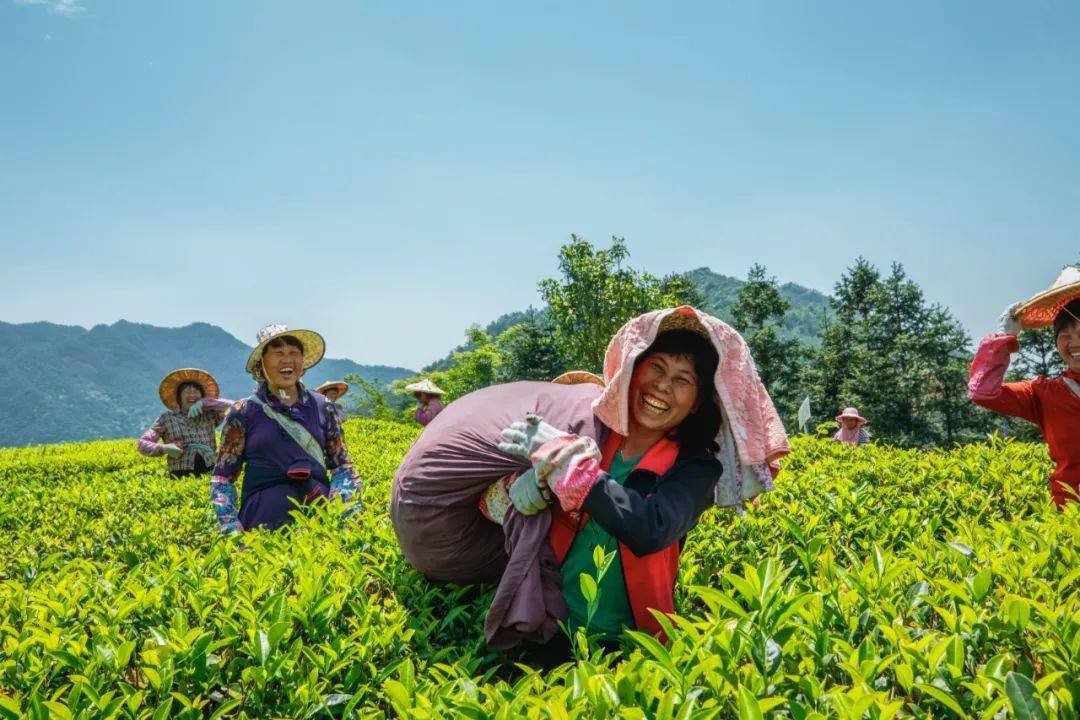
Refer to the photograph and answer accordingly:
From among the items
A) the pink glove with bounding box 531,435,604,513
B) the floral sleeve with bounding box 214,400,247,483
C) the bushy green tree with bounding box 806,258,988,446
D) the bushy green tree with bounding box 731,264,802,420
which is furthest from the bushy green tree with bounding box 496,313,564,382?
the pink glove with bounding box 531,435,604,513

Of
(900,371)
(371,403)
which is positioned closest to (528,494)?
(900,371)

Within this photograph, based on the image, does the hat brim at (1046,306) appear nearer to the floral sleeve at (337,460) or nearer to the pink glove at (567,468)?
the pink glove at (567,468)

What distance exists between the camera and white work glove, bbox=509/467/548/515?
1.85 m

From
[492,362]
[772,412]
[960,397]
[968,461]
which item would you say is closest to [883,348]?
[960,397]

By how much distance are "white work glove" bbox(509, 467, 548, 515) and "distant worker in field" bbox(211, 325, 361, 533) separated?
75.1 inches

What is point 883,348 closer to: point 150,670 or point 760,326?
point 760,326

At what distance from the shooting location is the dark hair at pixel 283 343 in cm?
379

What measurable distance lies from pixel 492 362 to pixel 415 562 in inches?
1712

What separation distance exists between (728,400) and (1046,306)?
241cm

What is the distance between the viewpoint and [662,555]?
2.07 m

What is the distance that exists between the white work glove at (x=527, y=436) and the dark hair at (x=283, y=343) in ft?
8.07

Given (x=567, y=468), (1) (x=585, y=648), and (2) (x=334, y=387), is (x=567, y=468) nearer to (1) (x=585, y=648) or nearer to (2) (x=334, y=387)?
(1) (x=585, y=648)

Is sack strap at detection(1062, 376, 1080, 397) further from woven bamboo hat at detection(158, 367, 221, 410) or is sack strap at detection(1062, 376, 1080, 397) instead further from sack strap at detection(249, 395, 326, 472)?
woven bamboo hat at detection(158, 367, 221, 410)

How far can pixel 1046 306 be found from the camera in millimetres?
3332
